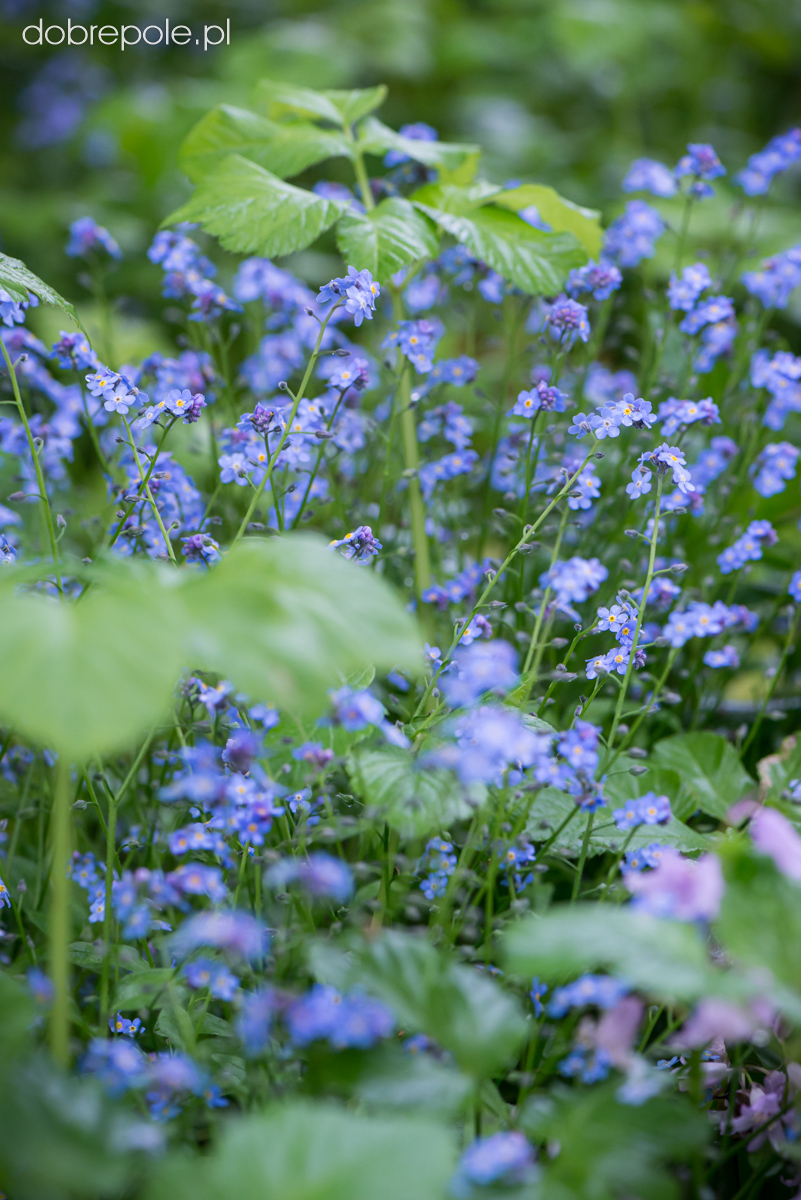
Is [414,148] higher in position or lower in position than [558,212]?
higher

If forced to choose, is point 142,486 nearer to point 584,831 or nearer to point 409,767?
point 409,767

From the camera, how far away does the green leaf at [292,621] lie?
1.04 meters

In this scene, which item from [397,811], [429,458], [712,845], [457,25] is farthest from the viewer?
[457,25]

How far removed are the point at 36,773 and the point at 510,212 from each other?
1.51m

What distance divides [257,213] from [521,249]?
1.68 ft

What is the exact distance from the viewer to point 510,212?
6.73ft

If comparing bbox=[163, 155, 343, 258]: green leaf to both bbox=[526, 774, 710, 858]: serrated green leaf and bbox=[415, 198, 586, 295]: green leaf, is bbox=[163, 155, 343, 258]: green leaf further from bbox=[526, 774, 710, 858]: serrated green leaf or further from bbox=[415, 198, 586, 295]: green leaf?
bbox=[526, 774, 710, 858]: serrated green leaf

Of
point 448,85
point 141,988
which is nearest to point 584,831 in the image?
point 141,988

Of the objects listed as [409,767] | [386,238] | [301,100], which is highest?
[301,100]

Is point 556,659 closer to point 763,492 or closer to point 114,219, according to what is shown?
point 763,492

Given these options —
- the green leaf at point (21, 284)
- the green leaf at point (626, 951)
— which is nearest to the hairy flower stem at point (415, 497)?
the green leaf at point (21, 284)

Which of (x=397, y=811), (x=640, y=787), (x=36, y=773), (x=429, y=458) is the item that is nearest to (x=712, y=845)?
(x=640, y=787)

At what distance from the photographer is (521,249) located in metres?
1.95

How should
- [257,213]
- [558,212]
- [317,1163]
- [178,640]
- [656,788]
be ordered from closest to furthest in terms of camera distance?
1. [317,1163]
2. [178,640]
3. [656,788]
4. [257,213]
5. [558,212]
